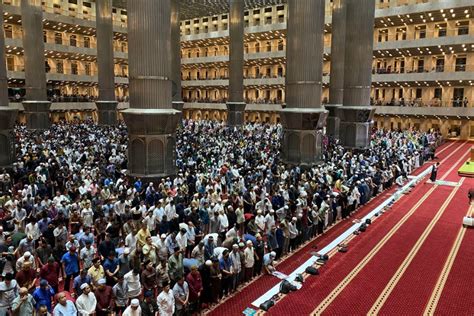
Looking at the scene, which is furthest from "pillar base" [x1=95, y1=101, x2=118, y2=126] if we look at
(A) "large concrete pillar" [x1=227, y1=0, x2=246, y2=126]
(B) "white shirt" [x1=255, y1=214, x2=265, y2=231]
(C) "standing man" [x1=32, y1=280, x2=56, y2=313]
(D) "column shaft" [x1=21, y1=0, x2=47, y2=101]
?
(C) "standing man" [x1=32, y1=280, x2=56, y2=313]

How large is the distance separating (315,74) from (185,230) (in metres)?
11.9

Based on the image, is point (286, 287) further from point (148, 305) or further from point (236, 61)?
point (236, 61)

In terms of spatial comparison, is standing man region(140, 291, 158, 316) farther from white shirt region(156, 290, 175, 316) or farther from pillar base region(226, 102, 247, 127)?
pillar base region(226, 102, 247, 127)

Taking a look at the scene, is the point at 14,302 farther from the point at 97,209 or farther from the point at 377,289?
the point at 377,289

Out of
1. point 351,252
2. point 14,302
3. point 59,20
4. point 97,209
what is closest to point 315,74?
point 351,252

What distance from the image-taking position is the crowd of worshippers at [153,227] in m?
6.42

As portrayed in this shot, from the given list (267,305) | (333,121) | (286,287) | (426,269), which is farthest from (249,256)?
(333,121)

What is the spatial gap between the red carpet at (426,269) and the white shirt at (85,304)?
16.5ft

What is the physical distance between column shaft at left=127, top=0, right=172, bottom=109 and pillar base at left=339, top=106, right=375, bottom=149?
1238cm

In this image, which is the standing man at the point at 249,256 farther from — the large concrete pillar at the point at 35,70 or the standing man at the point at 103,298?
the large concrete pillar at the point at 35,70

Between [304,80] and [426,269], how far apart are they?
1085 centimetres

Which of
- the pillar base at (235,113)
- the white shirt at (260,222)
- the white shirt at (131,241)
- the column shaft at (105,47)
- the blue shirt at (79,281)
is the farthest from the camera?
the pillar base at (235,113)

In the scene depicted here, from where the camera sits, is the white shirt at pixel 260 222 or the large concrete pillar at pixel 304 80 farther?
the large concrete pillar at pixel 304 80

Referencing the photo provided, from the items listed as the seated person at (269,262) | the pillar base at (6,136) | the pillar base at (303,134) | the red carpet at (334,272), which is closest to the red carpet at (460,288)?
the red carpet at (334,272)
